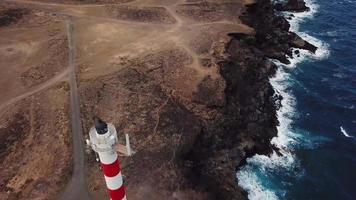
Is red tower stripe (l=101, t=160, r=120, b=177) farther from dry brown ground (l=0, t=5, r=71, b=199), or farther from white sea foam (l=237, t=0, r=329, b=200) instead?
white sea foam (l=237, t=0, r=329, b=200)

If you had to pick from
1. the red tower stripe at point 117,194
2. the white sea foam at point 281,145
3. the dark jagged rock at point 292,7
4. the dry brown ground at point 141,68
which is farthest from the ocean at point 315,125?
the red tower stripe at point 117,194

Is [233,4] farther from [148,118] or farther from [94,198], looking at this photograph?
[94,198]

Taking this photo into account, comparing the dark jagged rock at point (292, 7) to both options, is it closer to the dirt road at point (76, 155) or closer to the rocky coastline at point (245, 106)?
the rocky coastline at point (245, 106)

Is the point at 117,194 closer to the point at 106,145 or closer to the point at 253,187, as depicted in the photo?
the point at 106,145

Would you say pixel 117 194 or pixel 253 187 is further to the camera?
pixel 253 187

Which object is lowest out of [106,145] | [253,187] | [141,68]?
[253,187]

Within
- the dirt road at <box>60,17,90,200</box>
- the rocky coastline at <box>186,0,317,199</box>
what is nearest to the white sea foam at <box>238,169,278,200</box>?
the rocky coastline at <box>186,0,317,199</box>

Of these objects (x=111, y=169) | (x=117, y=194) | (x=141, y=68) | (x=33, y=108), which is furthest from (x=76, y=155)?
(x=111, y=169)
